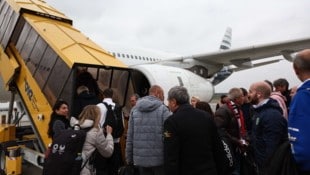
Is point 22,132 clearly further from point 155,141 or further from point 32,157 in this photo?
point 155,141

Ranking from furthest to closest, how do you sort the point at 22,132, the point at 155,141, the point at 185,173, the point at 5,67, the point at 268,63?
the point at 268,63 → the point at 22,132 → the point at 5,67 → the point at 155,141 → the point at 185,173

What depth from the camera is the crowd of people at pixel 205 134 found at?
2.10 metres

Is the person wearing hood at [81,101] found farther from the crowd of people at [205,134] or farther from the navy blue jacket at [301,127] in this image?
the navy blue jacket at [301,127]

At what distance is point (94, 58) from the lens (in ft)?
17.5

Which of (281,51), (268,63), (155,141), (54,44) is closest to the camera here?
(155,141)

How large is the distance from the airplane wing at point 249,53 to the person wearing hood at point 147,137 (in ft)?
23.6

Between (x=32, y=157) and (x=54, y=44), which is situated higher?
(x=54, y=44)

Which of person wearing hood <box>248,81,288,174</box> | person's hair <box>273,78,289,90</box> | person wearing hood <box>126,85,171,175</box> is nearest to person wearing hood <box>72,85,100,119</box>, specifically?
person wearing hood <box>126,85,171,175</box>

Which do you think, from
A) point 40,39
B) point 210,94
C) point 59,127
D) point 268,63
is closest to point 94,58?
point 40,39

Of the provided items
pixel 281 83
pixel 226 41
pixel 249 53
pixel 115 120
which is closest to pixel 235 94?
pixel 281 83

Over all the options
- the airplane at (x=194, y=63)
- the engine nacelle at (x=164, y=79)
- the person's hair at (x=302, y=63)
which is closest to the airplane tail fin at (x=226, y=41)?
the airplane at (x=194, y=63)

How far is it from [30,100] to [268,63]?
12.4 metres

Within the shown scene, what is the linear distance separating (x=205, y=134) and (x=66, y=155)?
49.8 inches

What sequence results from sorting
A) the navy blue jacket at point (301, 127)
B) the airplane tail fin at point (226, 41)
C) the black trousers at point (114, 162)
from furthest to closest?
the airplane tail fin at point (226, 41) < the black trousers at point (114, 162) < the navy blue jacket at point (301, 127)
